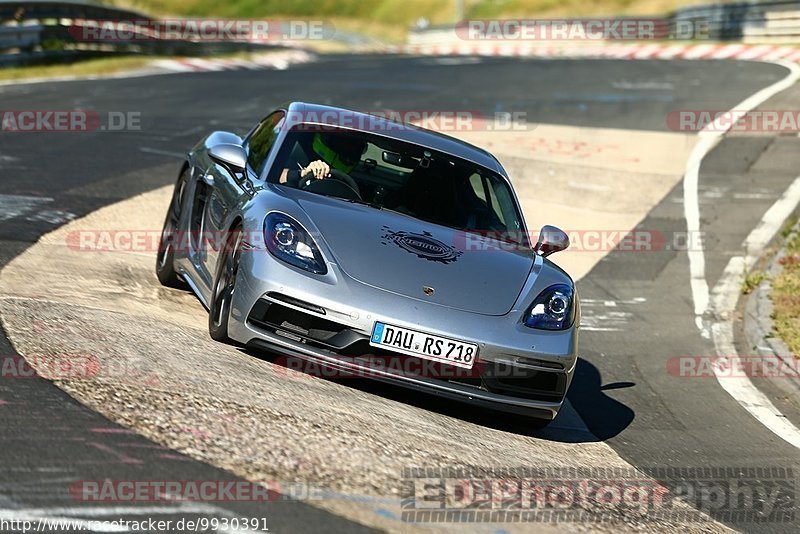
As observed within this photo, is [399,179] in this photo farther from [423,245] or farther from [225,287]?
[225,287]

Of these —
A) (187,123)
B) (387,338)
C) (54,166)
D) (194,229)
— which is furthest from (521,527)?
(187,123)

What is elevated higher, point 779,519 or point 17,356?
point 17,356

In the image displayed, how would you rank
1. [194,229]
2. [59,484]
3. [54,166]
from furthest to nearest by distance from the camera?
[54,166] → [194,229] → [59,484]

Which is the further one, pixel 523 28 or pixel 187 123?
pixel 523 28

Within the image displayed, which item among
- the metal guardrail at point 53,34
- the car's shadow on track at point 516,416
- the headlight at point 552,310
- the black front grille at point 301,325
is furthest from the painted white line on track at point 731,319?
the metal guardrail at point 53,34

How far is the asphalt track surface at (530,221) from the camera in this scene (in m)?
4.50

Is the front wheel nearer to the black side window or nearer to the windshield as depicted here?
the windshield

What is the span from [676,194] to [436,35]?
37.2 m

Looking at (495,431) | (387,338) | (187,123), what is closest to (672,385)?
(495,431)

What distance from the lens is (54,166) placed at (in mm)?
12289

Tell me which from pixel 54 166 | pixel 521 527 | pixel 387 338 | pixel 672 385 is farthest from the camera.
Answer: pixel 54 166

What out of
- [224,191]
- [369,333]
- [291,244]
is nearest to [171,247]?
[224,191]

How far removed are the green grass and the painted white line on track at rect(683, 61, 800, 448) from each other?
14.3 inches

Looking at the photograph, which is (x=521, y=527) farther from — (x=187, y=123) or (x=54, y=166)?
(x=187, y=123)
